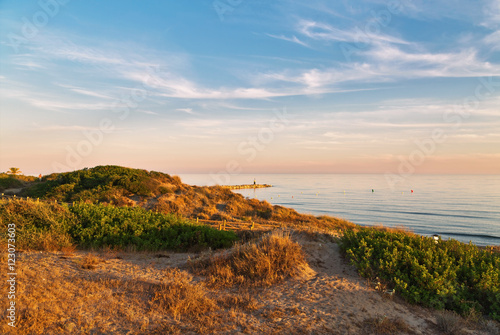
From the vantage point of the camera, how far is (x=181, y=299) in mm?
6156

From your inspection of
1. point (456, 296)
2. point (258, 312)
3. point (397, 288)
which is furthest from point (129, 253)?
point (456, 296)

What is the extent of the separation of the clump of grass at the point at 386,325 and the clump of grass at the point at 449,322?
2.56 ft

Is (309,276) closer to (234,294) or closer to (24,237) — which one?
(234,294)

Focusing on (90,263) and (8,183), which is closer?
(90,263)

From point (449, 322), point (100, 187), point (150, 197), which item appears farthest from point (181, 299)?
point (100, 187)

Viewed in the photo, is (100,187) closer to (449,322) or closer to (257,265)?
(257,265)

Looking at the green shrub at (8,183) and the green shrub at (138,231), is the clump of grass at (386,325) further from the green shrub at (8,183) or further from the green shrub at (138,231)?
the green shrub at (8,183)

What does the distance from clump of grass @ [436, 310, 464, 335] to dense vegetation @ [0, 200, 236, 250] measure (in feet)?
27.3

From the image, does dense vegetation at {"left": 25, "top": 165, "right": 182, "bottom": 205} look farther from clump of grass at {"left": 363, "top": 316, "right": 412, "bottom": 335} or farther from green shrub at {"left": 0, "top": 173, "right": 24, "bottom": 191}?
clump of grass at {"left": 363, "top": 316, "right": 412, "bottom": 335}

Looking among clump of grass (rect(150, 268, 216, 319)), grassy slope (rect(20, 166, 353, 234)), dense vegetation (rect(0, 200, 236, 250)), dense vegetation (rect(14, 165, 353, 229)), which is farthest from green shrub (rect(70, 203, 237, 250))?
dense vegetation (rect(14, 165, 353, 229))

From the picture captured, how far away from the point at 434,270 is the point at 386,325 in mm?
2567

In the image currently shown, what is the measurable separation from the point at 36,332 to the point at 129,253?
19.3ft

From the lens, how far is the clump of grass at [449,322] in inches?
233

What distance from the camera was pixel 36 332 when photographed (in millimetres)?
4809
